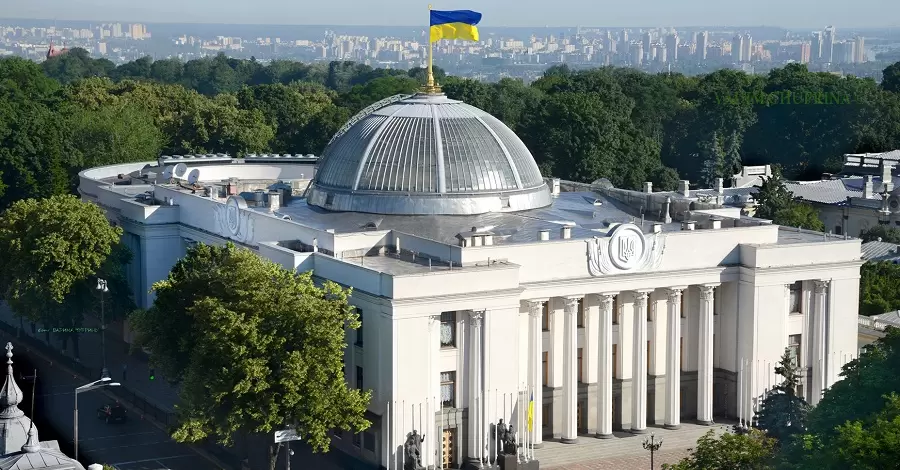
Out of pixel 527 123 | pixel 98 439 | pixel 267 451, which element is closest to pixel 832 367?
pixel 267 451

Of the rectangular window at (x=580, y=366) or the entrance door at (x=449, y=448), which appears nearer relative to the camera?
the entrance door at (x=449, y=448)

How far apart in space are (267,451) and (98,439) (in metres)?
8.98

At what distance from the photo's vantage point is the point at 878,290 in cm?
8619

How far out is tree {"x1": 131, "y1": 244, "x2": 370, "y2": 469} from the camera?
62812 millimetres

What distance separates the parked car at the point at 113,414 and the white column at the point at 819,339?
1187 inches

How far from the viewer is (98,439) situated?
7119 centimetres

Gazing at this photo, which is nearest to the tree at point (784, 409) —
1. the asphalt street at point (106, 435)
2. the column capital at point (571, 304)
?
the column capital at point (571, 304)

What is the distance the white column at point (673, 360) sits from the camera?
240 ft

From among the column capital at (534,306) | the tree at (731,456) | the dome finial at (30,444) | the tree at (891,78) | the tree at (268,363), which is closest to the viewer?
the dome finial at (30,444)

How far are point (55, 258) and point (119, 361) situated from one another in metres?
6.64

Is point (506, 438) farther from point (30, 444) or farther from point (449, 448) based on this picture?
point (30, 444)

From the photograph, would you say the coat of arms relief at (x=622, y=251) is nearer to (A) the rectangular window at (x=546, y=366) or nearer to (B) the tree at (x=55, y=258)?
(A) the rectangular window at (x=546, y=366)

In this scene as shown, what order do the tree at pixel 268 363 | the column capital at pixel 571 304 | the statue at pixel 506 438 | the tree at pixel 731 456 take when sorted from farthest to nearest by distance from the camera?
the column capital at pixel 571 304, the statue at pixel 506 438, the tree at pixel 268 363, the tree at pixel 731 456

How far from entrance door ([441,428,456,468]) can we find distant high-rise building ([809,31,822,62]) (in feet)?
333
